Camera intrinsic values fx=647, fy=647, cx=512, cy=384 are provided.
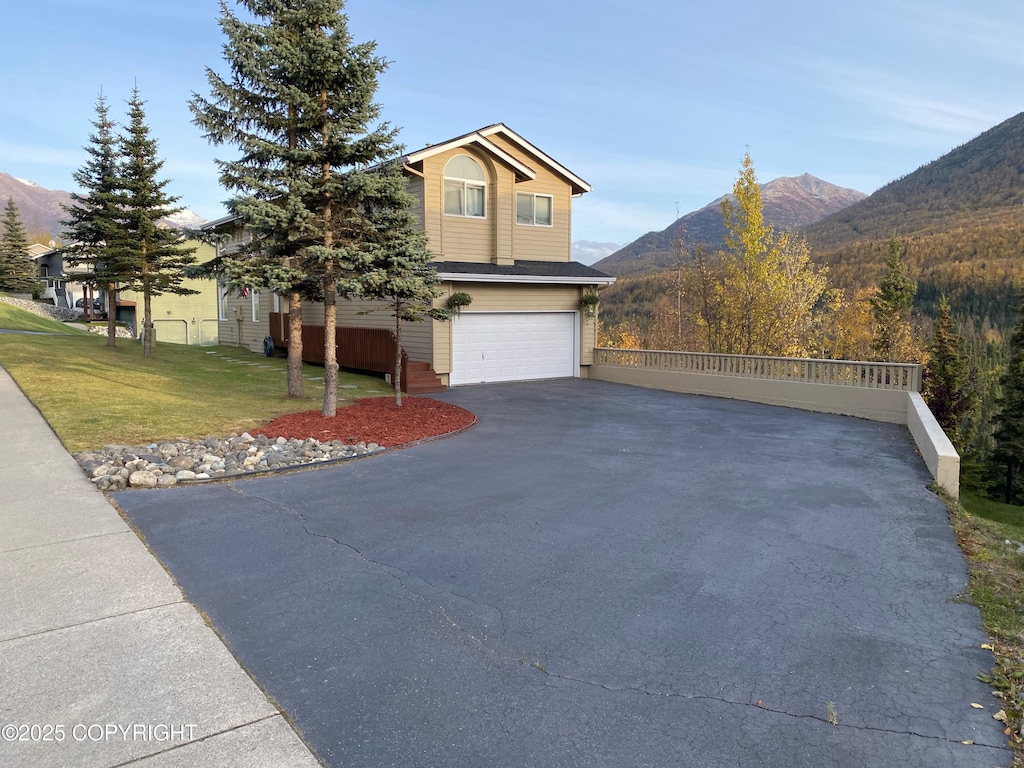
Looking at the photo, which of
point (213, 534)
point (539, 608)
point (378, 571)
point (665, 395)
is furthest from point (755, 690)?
point (665, 395)

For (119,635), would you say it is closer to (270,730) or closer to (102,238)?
(270,730)

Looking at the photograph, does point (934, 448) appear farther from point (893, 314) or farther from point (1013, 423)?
point (893, 314)

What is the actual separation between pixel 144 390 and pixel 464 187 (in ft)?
30.5

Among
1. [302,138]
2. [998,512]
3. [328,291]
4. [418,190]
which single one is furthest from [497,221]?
[998,512]

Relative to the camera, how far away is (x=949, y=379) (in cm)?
2928

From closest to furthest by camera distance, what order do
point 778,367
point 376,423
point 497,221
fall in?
point 376,423
point 778,367
point 497,221

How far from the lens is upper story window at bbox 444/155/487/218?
56.4 feet

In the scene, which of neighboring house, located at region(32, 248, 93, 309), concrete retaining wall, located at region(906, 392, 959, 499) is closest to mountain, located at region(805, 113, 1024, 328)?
concrete retaining wall, located at region(906, 392, 959, 499)

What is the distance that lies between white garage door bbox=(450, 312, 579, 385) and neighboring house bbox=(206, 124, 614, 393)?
29mm

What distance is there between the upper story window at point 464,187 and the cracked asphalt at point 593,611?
10.7 metres

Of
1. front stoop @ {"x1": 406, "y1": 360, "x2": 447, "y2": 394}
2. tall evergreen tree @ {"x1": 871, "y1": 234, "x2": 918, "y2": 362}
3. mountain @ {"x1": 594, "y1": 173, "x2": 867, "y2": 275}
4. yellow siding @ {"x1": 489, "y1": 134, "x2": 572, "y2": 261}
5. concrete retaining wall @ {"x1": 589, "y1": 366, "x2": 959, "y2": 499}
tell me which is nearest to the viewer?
concrete retaining wall @ {"x1": 589, "y1": 366, "x2": 959, "y2": 499}

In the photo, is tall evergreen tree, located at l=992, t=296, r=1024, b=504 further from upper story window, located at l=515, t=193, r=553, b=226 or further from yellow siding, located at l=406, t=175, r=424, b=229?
yellow siding, located at l=406, t=175, r=424, b=229

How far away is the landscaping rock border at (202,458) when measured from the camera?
7.23 metres

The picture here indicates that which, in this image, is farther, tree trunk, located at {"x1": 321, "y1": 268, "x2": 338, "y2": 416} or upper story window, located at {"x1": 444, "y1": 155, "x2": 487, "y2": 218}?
upper story window, located at {"x1": 444, "y1": 155, "x2": 487, "y2": 218}
